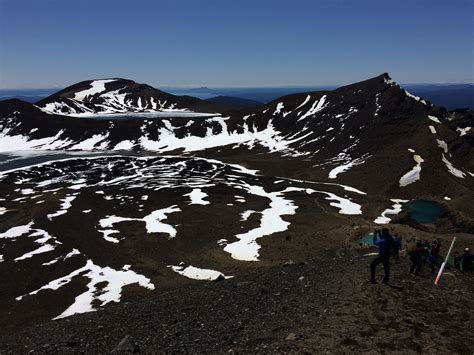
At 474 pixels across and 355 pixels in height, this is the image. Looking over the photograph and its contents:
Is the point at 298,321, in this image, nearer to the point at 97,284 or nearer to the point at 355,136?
the point at 97,284

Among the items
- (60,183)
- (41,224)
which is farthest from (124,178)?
(41,224)

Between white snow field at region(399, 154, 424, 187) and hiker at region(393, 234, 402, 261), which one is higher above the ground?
hiker at region(393, 234, 402, 261)

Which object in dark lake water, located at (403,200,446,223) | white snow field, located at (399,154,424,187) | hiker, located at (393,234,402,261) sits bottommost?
dark lake water, located at (403,200,446,223)

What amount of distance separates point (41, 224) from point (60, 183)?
4556cm

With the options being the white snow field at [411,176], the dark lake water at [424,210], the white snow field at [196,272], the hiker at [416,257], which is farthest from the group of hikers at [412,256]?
the white snow field at [411,176]

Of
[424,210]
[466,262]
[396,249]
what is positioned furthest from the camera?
[424,210]

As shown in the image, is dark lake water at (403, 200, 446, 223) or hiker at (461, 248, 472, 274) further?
dark lake water at (403, 200, 446, 223)

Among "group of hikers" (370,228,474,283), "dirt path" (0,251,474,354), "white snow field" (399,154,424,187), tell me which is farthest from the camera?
"white snow field" (399,154,424,187)

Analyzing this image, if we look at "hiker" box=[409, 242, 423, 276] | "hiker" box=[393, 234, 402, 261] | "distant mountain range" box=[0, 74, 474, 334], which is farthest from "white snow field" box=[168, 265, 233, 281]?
"hiker" box=[409, 242, 423, 276]

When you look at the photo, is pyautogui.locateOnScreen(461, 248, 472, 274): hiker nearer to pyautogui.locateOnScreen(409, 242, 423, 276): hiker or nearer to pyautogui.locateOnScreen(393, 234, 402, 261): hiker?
pyautogui.locateOnScreen(393, 234, 402, 261): hiker

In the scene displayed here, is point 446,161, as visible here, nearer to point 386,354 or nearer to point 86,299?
point 86,299

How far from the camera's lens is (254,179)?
114438 mm

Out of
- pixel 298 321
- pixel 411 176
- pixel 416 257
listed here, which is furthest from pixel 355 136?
pixel 298 321

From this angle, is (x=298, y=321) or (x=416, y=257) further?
(x=416, y=257)
